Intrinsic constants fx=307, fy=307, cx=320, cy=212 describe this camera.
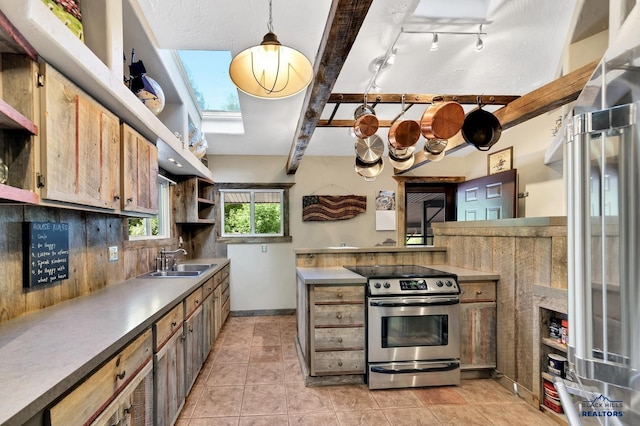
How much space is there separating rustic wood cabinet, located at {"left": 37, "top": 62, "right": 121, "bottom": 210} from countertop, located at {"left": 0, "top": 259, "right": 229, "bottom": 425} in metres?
0.58

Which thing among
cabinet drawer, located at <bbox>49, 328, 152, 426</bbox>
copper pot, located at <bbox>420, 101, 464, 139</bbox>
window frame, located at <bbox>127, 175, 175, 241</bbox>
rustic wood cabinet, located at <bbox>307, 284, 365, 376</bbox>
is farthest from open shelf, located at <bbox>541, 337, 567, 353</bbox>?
window frame, located at <bbox>127, 175, 175, 241</bbox>

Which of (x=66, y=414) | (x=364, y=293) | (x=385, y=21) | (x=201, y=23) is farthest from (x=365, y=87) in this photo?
(x=66, y=414)

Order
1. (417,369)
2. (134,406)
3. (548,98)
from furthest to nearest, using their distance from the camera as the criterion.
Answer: (417,369) < (548,98) < (134,406)

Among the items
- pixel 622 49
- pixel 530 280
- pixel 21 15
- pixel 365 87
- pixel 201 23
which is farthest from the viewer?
pixel 365 87

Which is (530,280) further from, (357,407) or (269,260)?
(269,260)

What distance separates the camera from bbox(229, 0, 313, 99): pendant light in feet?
5.32

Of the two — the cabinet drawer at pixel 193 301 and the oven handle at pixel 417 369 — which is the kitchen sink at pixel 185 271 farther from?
the oven handle at pixel 417 369

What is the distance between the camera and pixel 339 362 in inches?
104

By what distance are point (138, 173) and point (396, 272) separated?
7.56 feet

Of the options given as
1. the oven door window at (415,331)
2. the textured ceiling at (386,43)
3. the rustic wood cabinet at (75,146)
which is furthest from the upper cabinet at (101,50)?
the oven door window at (415,331)

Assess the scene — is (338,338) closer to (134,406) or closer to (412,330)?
(412,330)

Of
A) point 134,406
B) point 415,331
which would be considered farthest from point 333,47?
point 415,331

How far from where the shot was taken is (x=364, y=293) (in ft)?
8.80

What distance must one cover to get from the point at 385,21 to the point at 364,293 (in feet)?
7.68
